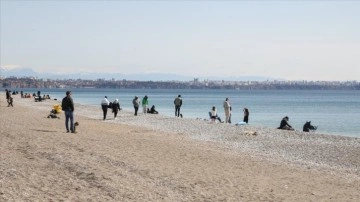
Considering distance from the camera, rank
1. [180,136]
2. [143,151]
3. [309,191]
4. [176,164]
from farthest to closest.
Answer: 1. [180,136]
2. [143,151]
3. [176,164]
4. [309,191]

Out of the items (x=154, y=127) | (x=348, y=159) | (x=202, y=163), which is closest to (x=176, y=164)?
(x=202, y=163)

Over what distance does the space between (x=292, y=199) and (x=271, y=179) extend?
7.90ft

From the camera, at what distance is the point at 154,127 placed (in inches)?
1154

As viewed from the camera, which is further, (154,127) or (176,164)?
(154,127)

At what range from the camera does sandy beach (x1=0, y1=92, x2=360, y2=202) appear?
A: 11.1m

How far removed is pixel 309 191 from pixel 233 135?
517 inches

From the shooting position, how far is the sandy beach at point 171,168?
11.1 metres

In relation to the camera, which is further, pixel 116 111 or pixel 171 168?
pixel 116 111

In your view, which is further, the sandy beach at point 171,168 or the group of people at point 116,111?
the group of people at point 116,111

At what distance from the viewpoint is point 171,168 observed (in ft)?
47.0

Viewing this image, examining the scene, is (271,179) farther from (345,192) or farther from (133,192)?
(133,192)

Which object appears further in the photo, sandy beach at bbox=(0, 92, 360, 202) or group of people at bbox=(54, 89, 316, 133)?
group of people at bbox=(54, 89, 316, 133)

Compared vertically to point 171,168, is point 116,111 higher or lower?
higher

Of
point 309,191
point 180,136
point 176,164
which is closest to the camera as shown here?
point 309,191
